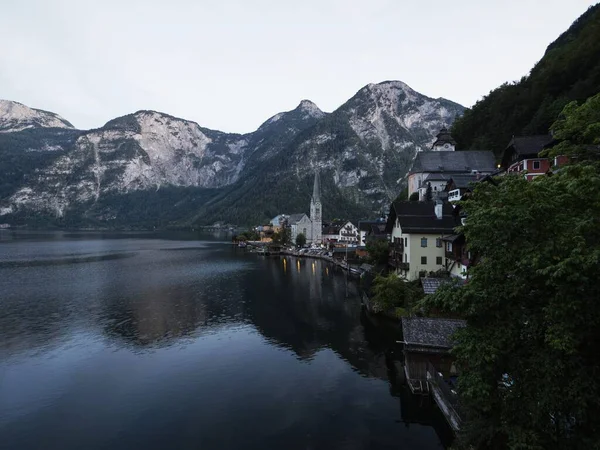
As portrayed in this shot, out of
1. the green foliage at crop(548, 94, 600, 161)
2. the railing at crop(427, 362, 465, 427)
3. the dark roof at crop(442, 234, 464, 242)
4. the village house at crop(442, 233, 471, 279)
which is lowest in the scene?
the railing at crop(427, 362, 465, 427)

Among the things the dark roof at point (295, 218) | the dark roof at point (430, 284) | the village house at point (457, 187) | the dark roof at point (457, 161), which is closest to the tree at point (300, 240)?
the dark roof at point (295, 218)

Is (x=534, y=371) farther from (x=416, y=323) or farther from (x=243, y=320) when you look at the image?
(x=243, y=320)

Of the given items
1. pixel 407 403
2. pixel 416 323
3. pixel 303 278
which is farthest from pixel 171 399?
pixel 303 278

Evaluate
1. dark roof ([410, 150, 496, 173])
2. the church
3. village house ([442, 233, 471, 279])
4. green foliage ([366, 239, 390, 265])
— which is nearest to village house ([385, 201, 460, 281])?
village house ([442, 233, 471, 279])

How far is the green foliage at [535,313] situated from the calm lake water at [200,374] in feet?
45.5

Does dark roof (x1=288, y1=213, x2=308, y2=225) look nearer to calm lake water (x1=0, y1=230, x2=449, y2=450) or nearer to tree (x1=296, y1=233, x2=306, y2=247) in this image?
tree (x1=296, y1=233, x2=306, y2=247)

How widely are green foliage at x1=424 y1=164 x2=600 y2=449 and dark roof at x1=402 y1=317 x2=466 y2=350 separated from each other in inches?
573

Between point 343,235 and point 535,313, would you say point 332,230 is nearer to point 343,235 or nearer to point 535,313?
point 343,235

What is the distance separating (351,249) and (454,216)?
63890mm

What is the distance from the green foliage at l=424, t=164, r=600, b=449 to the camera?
1084 cm

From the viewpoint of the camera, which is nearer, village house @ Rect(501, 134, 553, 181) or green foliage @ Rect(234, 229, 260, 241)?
village house @ Rect(501, 134, 553, 181)

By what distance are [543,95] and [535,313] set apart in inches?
3746

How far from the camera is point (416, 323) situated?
99.6 feet

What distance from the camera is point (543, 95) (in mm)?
85625
